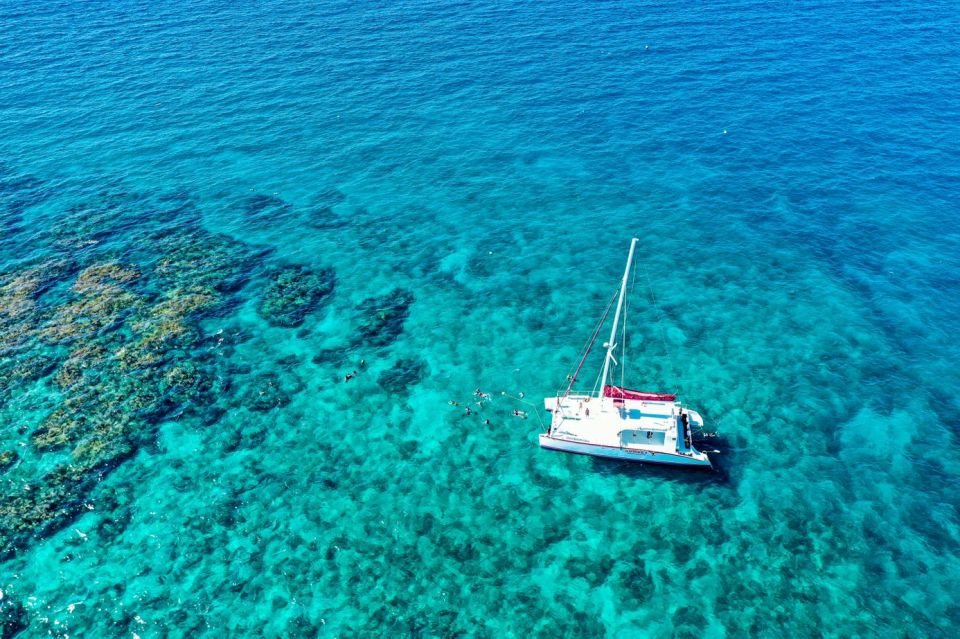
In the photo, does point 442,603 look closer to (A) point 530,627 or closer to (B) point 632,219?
(A) point 530,627

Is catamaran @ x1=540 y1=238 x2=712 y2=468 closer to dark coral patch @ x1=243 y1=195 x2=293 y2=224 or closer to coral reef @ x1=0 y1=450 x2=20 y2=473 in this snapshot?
coral reef @ x1=0 y1=450 x2=20 y2=473

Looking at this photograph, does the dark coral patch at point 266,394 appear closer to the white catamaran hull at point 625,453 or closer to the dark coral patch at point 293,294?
the dark coral patch at point 293,294

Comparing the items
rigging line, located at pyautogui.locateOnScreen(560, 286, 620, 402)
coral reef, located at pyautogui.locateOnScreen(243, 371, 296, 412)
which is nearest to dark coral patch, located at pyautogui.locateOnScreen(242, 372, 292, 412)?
coral reef, located at pyautogui.locateOnScreen(243, 371, 296, 412)

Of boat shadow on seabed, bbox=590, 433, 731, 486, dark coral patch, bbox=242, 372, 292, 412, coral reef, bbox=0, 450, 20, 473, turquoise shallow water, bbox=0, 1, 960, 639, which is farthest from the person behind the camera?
dark coral patch, bbox=242, 372, 292, 412

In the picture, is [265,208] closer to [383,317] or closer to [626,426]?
[383,317]

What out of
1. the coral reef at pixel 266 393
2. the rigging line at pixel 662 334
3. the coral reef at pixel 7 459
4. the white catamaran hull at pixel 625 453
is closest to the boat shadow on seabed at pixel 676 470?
the white catamaran hull at pixel 625 453
